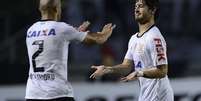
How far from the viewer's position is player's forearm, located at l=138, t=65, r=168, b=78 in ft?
27.0

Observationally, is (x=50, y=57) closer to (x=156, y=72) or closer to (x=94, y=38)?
(x=94, y=38)

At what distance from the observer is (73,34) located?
845 centimetres

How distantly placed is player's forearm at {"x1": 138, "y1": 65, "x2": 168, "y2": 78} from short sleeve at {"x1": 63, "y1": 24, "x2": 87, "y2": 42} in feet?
2.43

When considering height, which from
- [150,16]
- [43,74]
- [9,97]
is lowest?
[9,97]

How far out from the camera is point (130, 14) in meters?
15.6

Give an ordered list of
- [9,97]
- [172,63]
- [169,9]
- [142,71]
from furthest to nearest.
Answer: [169,9] < [172,63] < [9,97] < [142,71]

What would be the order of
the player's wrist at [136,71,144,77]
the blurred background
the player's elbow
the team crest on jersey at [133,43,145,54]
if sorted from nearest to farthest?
the player's wrist at [136,71,144,77], the player's elbow, the team crest on jersey at [133,43,145,54], the blurred background

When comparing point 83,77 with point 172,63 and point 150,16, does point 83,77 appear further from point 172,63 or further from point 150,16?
point 150,16

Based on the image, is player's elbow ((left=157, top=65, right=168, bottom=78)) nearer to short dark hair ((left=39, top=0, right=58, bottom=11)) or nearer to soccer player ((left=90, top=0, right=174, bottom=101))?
soccer player ((left=90, top=0, right=174, bottom=101))

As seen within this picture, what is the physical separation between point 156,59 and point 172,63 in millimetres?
6752

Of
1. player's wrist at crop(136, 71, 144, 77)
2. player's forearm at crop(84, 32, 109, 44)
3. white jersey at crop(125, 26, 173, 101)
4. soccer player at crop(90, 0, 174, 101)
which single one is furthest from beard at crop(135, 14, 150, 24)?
player's wrist at crop(136, 71, 144, 77)

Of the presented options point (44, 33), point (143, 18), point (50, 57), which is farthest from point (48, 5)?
point (143, 18)

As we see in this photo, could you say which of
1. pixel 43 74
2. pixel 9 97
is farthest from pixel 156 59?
pixel 9 97

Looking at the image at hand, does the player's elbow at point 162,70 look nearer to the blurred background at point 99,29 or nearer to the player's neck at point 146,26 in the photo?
the player's neck at point 146,26
